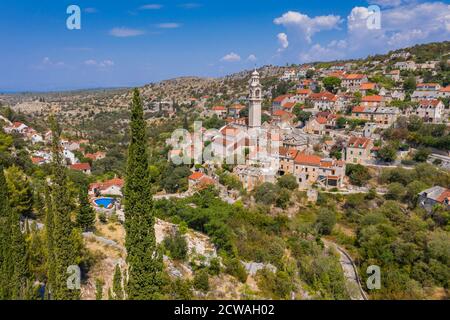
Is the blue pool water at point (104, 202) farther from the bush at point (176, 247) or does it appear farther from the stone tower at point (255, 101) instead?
the stone tower at point (255, 101)

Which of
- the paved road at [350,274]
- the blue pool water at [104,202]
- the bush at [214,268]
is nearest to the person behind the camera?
the bush at [214,268]

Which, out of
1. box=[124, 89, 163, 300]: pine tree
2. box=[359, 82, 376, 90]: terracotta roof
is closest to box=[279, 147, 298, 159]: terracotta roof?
box=[359, 82, 376, 90]: terracotta roof

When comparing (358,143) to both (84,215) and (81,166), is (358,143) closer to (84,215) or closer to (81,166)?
(84,215)

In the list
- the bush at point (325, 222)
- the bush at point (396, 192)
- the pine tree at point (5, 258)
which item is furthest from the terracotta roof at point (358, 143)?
the pine tree at point (5, 258)

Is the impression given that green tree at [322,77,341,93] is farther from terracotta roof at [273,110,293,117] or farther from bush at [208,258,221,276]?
bush at [208,258,221,276]
